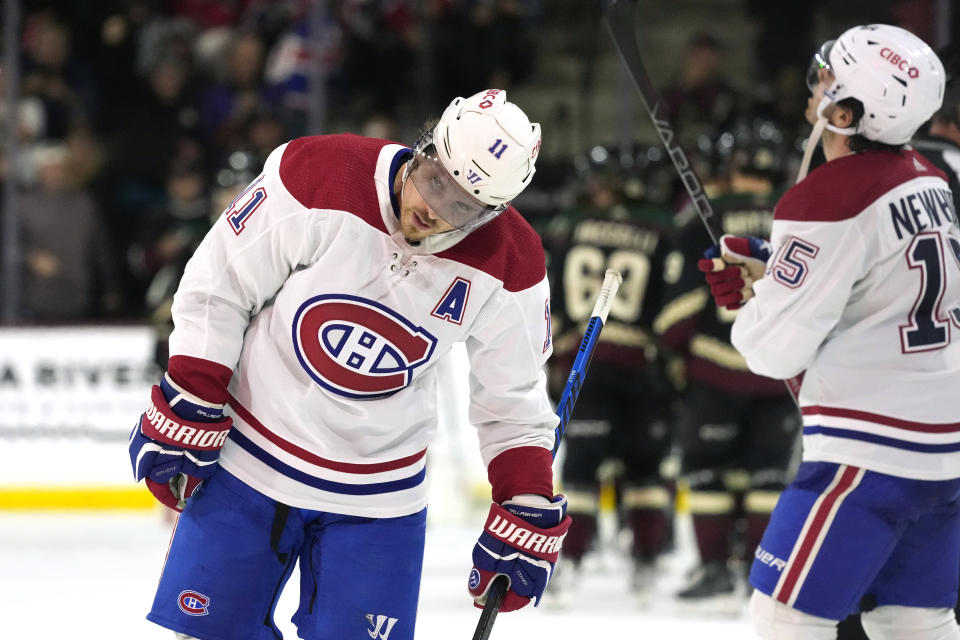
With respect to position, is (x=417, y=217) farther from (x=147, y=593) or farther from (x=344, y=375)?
(x=147, y=593)

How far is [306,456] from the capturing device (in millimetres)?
2354

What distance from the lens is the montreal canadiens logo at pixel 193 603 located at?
2.29 meters

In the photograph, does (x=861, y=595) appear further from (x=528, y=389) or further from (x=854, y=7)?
(x=854, y=7)

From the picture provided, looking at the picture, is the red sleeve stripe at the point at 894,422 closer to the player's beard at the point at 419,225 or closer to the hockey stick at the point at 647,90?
the hockey stick at the point at 647,90

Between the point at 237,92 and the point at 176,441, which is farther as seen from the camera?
the point at 237,92

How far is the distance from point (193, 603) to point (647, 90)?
1413mm

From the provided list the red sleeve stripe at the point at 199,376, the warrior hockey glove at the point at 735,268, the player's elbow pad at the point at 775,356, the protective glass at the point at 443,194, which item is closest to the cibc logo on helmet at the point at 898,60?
the warrior hockey glove at the point at 735,268

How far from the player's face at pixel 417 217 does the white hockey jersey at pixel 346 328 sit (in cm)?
4

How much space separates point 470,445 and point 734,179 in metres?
2.18

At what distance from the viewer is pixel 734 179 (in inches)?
188

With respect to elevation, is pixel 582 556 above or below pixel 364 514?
below

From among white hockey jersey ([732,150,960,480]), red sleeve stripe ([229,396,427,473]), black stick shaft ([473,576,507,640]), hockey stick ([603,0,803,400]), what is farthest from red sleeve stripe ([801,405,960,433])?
red sleeve stripe ([229,396,427,473])

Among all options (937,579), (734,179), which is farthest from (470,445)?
(937,579)

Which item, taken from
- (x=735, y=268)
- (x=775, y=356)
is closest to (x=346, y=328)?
(x=775, y=356)
